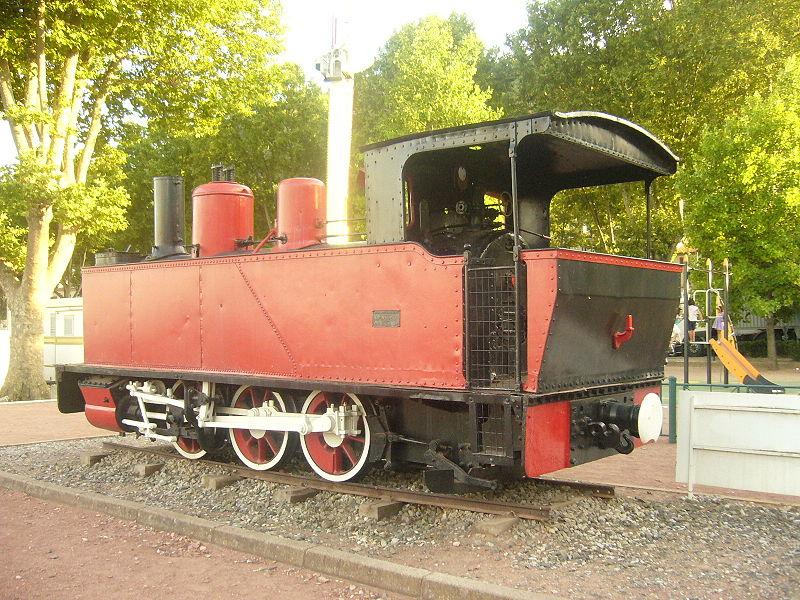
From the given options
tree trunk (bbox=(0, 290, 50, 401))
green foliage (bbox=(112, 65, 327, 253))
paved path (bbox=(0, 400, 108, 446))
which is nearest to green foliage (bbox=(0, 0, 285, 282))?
tree trunk (bbox=(0, 290, 50, 401))

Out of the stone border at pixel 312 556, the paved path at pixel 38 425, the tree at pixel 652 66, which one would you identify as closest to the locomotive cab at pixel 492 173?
the stone border at pixel 312 556

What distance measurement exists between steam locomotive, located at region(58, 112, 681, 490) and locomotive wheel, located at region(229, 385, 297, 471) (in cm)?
2

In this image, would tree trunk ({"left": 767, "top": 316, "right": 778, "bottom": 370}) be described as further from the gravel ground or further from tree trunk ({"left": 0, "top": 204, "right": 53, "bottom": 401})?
tree trunk ({"left": 0, "top": 204, "right": 53, "bottom": 401})

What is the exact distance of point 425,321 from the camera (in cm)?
568

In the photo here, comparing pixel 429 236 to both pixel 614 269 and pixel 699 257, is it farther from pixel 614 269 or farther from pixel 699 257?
pixel 699 257

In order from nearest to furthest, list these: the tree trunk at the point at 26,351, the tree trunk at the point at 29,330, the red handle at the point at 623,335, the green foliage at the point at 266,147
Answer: the red handle at the point at 623,335, the tree trunk at the point at 29,330, the tree trunk at the point at 26,351, the green foliage at the point at 266,147

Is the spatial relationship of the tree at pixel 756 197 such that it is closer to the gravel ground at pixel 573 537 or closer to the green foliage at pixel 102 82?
the green foliage at pixel 102 82

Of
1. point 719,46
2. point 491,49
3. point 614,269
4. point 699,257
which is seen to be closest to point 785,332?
point 699,257

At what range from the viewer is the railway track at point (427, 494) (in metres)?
5.78

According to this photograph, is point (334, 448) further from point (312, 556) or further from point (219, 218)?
point (219, 218)

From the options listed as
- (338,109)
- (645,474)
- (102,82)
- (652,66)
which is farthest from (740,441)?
(652,66)

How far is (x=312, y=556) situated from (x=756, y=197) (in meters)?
21.4

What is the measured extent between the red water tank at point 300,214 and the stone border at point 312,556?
2.62 m

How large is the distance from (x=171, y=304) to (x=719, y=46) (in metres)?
23.3
